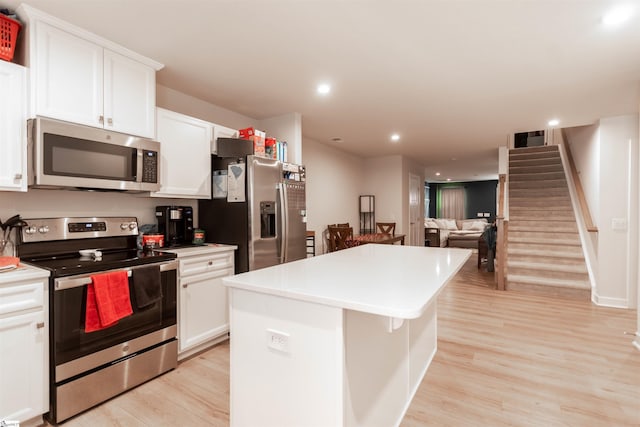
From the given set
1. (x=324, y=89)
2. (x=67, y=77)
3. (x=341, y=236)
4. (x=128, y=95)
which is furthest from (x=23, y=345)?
(x=341, y=236)

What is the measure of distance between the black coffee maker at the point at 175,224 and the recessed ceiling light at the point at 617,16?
3.42 meters

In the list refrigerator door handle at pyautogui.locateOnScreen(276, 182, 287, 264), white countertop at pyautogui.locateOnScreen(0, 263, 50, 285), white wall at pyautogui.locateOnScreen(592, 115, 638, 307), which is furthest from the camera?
white wall at pyautogui.locateOnScreen(592, 115, 638, 307)

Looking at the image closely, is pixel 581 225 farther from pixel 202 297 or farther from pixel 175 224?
pixel 175 224

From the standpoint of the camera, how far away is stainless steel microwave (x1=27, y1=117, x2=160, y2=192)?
1.93 m

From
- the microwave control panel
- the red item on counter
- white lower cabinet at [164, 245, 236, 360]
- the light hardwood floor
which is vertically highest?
the microwave control panel

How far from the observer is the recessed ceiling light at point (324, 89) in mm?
3051

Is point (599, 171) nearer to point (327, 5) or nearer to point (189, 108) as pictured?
point (327, 5)

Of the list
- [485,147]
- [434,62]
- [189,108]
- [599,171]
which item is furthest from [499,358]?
[485,147]

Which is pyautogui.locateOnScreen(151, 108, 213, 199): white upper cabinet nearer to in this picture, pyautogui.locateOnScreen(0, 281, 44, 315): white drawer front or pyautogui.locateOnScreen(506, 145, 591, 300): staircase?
pyautogui.locateOnScreen(0, 281, 44, 315): white drawer front

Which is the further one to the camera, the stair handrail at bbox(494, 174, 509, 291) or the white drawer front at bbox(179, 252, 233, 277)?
the stair handrail at bbox(494, 174, 509, 291)

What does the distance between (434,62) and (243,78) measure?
166 cm

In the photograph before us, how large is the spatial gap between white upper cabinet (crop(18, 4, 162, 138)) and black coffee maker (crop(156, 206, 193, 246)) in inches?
27.6

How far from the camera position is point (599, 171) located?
4148 mm

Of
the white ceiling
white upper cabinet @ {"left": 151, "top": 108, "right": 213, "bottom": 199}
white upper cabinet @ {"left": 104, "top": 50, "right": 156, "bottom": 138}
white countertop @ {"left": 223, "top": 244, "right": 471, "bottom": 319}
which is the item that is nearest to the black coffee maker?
white upper cabinet @ {"left": 151, "top": 108, "right": 213, "bottom": 199}
